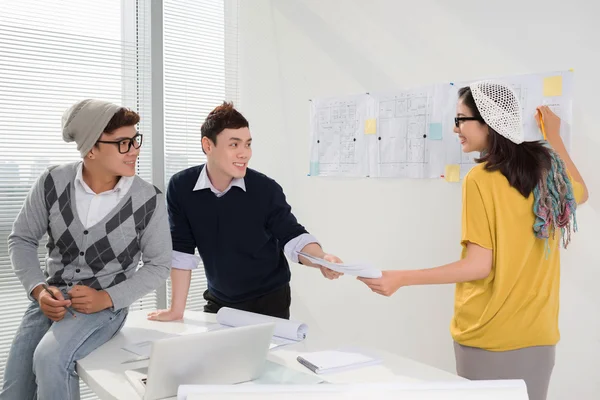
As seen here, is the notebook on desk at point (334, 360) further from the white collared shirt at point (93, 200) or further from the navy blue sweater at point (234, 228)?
the white collared shirt at point (93, 200)

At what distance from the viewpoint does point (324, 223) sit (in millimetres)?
3807

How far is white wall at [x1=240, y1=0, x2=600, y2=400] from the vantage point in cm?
262

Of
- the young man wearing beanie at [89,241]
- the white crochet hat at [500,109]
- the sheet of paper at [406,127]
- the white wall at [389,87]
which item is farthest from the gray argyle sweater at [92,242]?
the sheet of paper at [406,127]

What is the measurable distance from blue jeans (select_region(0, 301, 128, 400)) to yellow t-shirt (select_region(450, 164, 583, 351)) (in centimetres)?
131

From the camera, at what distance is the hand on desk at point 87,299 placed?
1.87 meters

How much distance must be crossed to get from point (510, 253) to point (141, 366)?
1287 mm

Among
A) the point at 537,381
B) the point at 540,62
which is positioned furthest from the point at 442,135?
the point at 537,381

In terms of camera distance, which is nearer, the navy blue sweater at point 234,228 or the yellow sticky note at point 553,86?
the navy blue sweater at point 234,228

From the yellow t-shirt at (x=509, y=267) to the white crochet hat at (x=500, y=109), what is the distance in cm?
16

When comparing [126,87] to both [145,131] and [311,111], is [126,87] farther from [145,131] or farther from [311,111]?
[311,111]

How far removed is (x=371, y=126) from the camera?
3484 mm

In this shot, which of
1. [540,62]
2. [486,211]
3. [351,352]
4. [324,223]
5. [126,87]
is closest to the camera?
[351,352]

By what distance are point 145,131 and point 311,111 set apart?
3.65 ft

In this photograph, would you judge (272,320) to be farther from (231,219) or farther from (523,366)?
(523,366)
